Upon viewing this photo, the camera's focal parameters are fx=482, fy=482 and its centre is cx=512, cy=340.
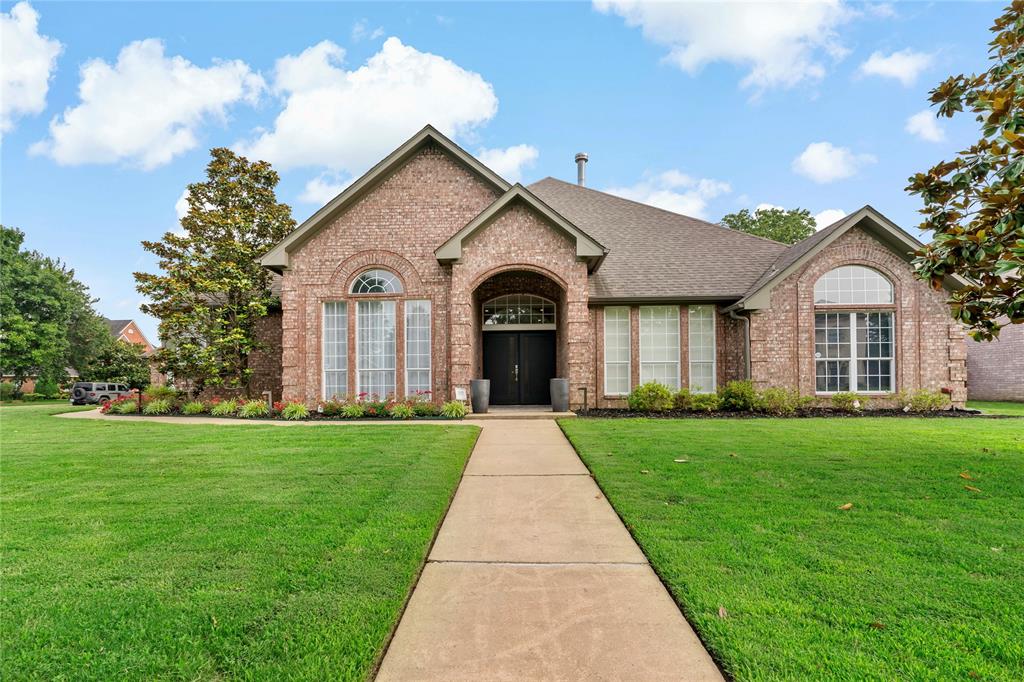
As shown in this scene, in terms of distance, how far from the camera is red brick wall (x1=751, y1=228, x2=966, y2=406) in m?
13.8

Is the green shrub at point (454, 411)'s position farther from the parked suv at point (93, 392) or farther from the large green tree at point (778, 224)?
the large green tree at point (778, 224)

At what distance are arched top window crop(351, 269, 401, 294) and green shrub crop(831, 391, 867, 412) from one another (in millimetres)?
12969

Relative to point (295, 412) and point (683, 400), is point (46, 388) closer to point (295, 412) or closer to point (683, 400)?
point (295, 412)

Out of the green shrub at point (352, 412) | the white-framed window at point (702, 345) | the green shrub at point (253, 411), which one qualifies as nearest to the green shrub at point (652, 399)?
the white-framed window at point (702, 345)

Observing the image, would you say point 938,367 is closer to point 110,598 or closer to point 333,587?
point 333,587

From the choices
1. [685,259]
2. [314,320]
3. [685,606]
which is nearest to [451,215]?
[314,320]

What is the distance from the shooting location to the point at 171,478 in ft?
20.4

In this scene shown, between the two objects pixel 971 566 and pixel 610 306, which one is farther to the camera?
pixel 610 306

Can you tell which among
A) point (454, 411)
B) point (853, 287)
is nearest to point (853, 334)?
point (853, 287)

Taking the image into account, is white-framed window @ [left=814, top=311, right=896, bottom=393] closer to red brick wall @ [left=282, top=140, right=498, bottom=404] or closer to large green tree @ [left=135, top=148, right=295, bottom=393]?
red brick wall @ [left=282, top=140, right=498, bottom=404]

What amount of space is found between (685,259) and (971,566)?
13.5m

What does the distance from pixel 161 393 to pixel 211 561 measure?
51.2ft

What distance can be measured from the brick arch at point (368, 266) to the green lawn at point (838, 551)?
898cm

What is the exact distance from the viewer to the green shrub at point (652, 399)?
1340cm
